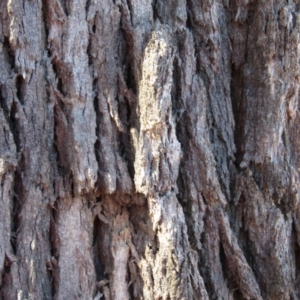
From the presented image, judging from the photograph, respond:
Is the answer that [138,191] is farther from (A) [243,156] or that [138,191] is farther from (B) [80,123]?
(A) [243,156]

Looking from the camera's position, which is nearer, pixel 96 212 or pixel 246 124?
pixel 96 212

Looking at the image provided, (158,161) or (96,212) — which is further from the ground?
(158,161)

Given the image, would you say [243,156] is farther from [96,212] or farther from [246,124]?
[96,212]

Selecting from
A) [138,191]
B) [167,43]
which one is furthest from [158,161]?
[167,43]

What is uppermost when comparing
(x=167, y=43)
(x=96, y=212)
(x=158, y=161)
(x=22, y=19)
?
(x=22, y=19)

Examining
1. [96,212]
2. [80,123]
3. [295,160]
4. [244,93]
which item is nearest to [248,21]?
[244,93]

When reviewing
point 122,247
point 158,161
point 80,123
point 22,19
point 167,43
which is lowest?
point 122,247
